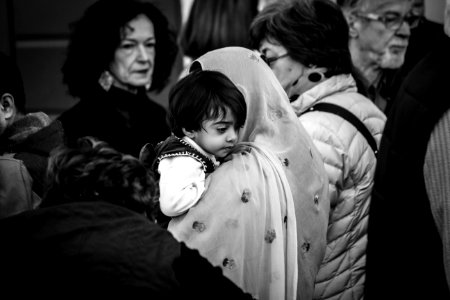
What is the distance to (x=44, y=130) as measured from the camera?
8.86 ft

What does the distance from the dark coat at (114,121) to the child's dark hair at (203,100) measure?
53.0 inches

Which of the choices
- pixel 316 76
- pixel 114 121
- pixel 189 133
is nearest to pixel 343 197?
pixel 316 76

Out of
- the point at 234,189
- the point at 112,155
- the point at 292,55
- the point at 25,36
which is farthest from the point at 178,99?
the point at 25,36

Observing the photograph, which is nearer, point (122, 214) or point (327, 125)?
point (122, 214)

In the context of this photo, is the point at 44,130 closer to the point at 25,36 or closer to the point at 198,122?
the point at 198,122

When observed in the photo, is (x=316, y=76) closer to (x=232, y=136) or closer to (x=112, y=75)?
(x=232, y=136)

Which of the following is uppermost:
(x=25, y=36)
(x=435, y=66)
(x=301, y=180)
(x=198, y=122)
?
(x=435, y=66)

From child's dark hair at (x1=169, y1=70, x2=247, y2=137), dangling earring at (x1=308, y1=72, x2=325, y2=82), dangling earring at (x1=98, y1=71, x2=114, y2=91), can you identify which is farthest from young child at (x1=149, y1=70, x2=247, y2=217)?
dangling earring at (x1=98, y1=71, x2=114, y2=91)

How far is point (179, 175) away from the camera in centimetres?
249

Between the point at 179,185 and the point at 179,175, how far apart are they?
34 millimetres

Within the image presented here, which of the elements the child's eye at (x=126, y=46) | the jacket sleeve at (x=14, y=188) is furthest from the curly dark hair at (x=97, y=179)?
the child's eye at (x=126, y=46)

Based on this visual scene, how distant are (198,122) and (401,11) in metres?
2.13

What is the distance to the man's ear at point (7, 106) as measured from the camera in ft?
8.84

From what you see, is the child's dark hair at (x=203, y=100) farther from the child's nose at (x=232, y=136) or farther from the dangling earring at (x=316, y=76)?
the dangling earring at (x=316, y=76)
